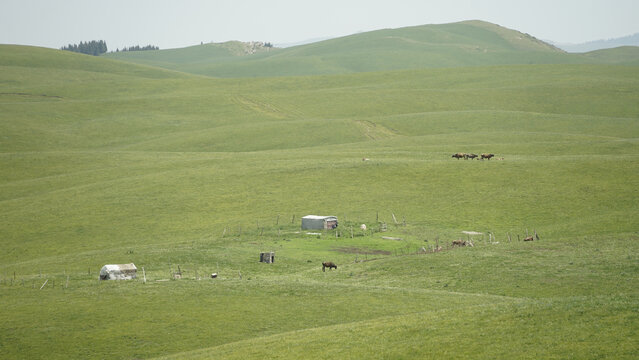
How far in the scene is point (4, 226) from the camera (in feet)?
190

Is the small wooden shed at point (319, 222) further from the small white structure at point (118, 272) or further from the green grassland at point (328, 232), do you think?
the small white structure at point (118, 272)

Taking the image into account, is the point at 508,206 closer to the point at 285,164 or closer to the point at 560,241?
the point at 560,241

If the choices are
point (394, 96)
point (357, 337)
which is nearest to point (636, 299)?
Result: point (357, 337)

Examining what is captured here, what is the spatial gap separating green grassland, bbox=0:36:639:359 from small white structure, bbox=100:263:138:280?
0.63m

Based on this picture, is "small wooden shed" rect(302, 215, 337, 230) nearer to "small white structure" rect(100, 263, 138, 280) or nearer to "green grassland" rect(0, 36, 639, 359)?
"green grassland" rect(0, 36, 639, 359)

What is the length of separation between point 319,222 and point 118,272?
19532mm

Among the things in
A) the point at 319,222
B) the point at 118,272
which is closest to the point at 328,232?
the point at 319,222

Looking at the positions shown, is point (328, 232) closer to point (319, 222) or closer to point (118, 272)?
point (319, 222)

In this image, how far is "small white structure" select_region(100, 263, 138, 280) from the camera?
37.9 m

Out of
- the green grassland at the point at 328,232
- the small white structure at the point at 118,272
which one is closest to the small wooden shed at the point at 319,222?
the green grassland at the point at 328,232

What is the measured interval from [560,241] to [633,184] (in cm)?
2046

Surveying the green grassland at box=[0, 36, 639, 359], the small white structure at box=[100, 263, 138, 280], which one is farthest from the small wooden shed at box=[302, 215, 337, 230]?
the small white structure at box=[100, 263, 138, 280]

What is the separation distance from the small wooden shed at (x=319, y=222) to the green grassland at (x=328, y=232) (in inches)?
37.4

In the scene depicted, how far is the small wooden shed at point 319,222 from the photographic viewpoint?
53.8 metres
